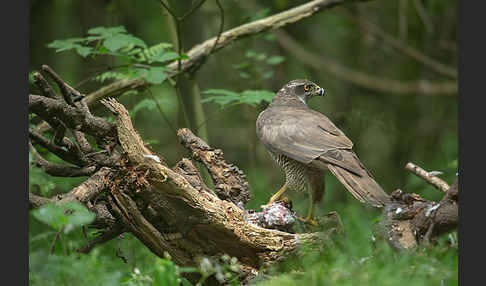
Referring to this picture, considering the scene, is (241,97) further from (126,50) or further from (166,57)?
(126,50)

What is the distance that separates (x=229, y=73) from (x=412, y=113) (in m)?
3.91

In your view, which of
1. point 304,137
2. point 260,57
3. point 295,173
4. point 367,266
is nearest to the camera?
point 367,266

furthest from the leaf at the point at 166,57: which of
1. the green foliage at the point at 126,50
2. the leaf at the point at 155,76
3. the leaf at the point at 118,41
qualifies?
the leaf at the point at 118,41

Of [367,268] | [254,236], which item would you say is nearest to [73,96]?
[254,236]

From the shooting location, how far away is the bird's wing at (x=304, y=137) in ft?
15.0

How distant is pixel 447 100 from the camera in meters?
11.5

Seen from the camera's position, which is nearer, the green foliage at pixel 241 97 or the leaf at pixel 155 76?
the leaf at pixel 155 76

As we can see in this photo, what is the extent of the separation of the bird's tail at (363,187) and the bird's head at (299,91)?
151cm

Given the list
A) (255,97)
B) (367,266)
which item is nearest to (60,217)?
(367,266)

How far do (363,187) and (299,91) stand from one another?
1.94 meters

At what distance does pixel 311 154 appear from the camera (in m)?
4.62

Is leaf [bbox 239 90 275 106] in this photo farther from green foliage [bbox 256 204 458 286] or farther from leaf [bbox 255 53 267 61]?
green foliage [bbox 256 204 458 286]

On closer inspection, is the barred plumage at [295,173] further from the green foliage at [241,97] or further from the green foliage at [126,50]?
the green foliage at [126,50]

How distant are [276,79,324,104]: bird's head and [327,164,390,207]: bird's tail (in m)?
1.51
